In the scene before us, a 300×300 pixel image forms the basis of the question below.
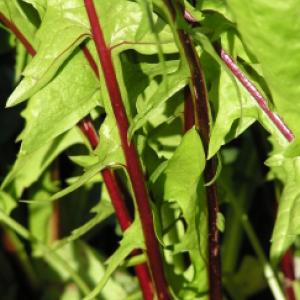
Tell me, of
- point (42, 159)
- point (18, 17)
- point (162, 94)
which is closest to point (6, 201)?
point (42, 159)

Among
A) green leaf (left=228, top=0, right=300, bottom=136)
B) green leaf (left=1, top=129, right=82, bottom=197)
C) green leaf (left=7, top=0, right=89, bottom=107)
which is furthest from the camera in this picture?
green leaf (left=1, top=129, right=82, bottom=197)

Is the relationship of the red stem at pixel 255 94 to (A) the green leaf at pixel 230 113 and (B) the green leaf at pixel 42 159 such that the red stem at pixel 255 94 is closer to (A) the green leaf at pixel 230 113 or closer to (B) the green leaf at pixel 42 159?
(A) the green leaf at pixel 230 113

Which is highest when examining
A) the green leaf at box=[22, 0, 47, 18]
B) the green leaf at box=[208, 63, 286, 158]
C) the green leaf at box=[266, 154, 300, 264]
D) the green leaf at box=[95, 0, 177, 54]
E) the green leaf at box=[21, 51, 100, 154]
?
the green leaf at box=[22, 0, 47, 18]

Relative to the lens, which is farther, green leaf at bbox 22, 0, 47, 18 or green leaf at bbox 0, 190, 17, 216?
green leaf at bbox 0, 190, 17, 216

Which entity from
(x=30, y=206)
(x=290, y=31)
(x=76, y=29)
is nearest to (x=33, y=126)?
(x=76, y=29)

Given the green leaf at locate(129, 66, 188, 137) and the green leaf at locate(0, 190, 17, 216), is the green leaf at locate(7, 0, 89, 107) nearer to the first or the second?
the green leaf at locate(129, 66, 188, 137)

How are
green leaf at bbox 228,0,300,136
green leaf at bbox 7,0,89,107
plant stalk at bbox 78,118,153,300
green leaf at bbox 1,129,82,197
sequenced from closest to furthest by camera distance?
green leaf at bbox 228,0,300,136 < green leaf at bbox 7,0,89,107 < plant stalk at bbox 78,118,153,300 < green leaf at bbox 1,129,82,197

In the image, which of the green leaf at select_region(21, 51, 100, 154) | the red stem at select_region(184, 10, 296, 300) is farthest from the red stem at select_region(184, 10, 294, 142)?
the green leaf at select_region(21, 51, 100, 154)
